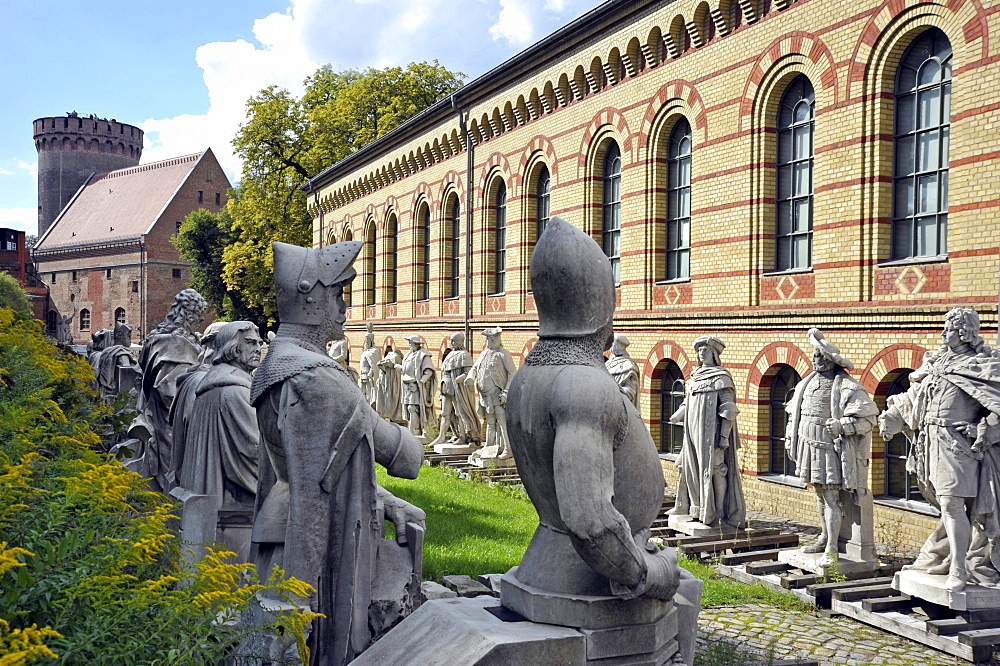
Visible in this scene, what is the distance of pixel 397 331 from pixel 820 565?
22.0m

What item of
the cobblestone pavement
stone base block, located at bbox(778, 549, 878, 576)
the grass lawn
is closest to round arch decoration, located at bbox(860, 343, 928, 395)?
stone base block, located at bbox(778, 549, 878, 576)

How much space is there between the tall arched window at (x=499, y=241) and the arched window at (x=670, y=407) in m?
7.99

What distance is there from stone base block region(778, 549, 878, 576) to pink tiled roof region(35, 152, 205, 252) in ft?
188

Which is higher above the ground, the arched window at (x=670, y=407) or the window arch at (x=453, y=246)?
the window arch at (x=453, y=246)

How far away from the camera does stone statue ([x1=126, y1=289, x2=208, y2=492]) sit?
7859mm

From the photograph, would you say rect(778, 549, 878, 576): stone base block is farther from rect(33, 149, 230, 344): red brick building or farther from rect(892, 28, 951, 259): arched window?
rect(33, 149, 230, 344): red brick building

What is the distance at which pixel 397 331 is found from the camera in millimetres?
30047

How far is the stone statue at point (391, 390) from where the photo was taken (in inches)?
955

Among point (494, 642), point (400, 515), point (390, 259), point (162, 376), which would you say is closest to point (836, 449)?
point (400, 515)

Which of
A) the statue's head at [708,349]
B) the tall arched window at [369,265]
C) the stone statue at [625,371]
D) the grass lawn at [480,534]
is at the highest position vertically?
the tall arched window at [369,265]

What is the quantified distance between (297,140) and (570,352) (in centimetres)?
3875

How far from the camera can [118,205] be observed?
64875 millimetres

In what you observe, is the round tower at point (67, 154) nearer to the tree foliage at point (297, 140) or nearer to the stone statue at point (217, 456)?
the tree foliage at point (297, 140)

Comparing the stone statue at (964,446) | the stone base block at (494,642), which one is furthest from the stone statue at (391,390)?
the stone base block at (494,642)
